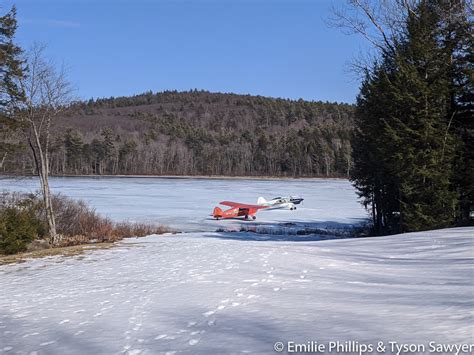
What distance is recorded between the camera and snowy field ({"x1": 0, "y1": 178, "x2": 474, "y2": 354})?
428 cm

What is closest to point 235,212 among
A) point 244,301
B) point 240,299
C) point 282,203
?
point 282,203

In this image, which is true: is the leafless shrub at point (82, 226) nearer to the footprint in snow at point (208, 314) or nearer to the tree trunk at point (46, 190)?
the tree trunk at point (46, 190)

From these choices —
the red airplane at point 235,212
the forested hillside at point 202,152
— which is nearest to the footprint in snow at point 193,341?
the red airplane at point 235,212

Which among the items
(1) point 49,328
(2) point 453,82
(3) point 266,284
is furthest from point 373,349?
(2) point 453,82

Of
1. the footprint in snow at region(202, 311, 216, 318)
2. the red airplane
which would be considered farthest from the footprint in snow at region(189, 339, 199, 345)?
the red airplane

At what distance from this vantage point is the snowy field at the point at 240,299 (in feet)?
14.0

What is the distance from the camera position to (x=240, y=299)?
6203 mm

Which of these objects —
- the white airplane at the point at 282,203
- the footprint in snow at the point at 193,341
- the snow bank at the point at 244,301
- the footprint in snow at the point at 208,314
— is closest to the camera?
the snow bank at the point at 244,301

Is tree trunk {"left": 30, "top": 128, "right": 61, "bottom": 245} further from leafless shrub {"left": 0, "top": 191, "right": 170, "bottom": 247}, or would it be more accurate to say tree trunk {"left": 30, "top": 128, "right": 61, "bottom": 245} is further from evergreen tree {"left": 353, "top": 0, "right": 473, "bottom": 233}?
evergreen tree {"left": 353, "top": 0, "right": 473, "bottom": 233}

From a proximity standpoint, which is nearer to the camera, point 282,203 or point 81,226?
point 81,226

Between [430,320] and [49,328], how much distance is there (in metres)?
4.71

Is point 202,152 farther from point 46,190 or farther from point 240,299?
point 240,299

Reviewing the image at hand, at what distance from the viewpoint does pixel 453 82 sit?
1738 cm

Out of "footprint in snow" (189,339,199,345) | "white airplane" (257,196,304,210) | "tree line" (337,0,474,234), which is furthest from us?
"white airplane" (257,196,304,210)
